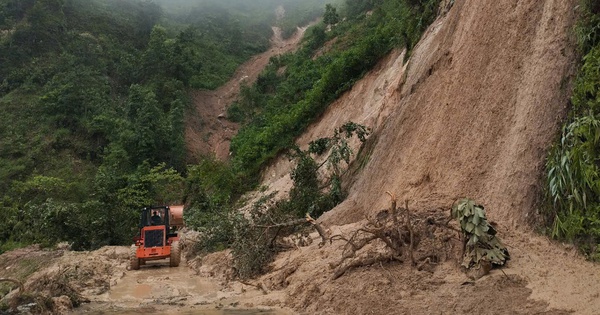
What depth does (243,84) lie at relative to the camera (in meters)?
44.1

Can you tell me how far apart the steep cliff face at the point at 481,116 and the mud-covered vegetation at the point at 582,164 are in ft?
1.70

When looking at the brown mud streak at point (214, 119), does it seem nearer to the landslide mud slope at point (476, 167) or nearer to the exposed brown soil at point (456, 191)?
the exposed brown soil at point (456, 191)

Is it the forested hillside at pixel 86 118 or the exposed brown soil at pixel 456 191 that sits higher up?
the forested hillside at pixel 86 118

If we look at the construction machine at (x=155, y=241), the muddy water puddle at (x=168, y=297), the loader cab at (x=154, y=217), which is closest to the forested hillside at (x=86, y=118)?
the loader cab at (x=154, y=217)

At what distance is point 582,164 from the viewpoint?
22.1 ft

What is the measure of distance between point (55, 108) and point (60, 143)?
2.94m

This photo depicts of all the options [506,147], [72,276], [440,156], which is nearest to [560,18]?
[506,147]

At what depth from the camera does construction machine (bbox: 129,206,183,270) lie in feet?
48.6

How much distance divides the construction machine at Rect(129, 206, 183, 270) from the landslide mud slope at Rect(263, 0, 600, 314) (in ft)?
16.1

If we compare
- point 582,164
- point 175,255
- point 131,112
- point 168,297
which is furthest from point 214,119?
point 582,164

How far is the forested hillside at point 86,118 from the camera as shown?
21547 mm

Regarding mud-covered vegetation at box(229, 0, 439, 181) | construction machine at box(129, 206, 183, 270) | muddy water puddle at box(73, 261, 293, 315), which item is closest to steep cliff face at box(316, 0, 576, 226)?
muddy water puddle at box(73, 261, 293, 315)

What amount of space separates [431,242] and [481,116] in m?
3.06

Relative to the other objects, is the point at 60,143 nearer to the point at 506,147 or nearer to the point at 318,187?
the point at 318,187
